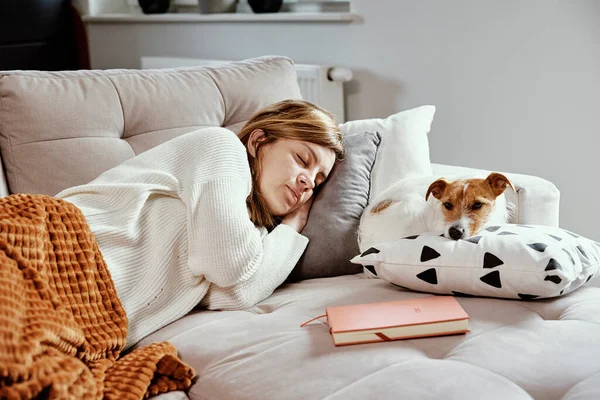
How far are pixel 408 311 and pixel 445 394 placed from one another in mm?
296

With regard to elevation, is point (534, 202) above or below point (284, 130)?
below

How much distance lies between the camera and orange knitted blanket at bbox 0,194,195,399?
Result: 1089 millimetres

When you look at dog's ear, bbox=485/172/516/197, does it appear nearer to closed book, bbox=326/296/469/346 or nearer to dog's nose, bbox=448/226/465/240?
dog's nose, bbox=448/226/465/240

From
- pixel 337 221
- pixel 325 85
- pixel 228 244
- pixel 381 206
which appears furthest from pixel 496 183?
pixel 325 85

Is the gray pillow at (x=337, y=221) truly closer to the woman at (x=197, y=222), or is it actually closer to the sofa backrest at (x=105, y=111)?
the woman at (x=197, y=222)

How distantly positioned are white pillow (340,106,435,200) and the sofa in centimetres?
9

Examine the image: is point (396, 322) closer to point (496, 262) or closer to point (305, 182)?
point (496, 262)

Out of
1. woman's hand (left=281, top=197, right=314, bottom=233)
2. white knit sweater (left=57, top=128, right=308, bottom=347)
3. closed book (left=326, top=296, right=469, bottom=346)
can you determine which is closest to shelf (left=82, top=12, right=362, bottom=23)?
woman's hand (left=281, top=197, right=314, bottom=233)

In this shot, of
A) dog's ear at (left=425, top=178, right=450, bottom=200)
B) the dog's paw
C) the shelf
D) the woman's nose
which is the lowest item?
the dog's paw

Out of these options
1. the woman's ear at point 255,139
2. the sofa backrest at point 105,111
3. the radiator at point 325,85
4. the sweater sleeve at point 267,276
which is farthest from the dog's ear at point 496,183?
the radiator at point 325,85

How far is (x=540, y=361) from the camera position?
4.03ft

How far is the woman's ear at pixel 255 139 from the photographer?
1.91 m

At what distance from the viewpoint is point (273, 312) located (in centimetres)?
158

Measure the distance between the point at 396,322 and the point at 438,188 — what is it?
1.43 ft
